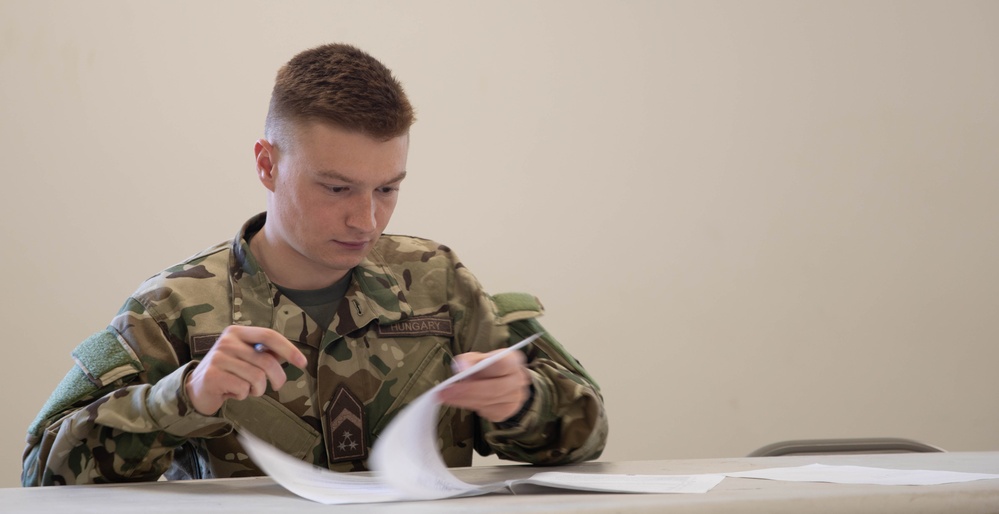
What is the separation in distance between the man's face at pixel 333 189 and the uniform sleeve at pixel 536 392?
21cm

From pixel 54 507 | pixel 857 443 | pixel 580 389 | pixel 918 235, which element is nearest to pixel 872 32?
pixel 918 235

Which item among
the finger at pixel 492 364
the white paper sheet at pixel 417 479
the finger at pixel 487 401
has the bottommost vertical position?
the white paper sheet at pixel 417 479

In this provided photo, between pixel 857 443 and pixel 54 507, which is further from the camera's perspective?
pixel 857 443

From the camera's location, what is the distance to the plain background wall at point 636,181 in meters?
2.20

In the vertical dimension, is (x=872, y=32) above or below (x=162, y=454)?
above

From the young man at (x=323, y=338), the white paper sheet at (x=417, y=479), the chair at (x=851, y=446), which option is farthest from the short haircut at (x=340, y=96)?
the chair at (x=851, y=446)

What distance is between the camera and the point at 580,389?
51.2 inches

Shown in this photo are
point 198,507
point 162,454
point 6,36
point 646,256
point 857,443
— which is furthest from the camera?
point 646,256

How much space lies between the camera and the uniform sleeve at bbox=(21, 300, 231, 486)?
112 cm

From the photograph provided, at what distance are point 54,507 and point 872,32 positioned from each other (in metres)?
2.64

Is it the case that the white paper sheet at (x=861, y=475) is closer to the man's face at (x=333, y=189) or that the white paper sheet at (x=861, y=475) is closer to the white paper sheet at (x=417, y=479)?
the white paper sheet at (x=417, y=479)

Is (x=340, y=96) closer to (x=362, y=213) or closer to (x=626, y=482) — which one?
(x=362, y=213)

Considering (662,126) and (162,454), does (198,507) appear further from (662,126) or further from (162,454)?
(662,126)

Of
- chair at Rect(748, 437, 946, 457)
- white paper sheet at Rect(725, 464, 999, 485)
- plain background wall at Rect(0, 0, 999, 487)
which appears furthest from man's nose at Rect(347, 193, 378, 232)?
plain background wall at Rect(0, 0, 999, 487)
